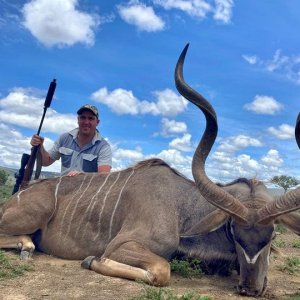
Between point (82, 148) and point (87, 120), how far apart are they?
0.41 metres

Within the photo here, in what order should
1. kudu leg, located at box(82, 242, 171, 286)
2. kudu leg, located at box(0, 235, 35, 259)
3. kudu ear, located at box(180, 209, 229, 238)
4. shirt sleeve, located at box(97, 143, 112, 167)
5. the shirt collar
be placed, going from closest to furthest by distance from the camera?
kudu leg, located at box(82, 242, 171, 286), kudu ear, located at box(180, 209, 229, 238), kudu leg, located at box(0, 235, 35, 259), shirt sleeve, located at box(97, 143, 112, 167), the shirt collar

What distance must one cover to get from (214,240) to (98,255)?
3.99 ft

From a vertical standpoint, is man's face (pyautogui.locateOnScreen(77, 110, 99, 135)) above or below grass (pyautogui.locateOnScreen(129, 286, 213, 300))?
above

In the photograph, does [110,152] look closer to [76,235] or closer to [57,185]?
[57,185]

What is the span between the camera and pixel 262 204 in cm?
432

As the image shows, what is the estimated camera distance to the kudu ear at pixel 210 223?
4398mm

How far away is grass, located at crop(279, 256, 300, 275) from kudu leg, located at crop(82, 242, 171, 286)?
174 cm

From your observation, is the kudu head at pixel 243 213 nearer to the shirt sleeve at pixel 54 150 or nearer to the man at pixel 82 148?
the man at pixel 82 148

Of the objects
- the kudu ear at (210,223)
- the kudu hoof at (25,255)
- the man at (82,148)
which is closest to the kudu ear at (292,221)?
the kudu ear at (210,223)

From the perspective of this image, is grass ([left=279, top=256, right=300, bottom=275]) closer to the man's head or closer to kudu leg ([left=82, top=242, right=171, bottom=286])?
kudu leg ([left=82, top=242, right=171, bottom=286])

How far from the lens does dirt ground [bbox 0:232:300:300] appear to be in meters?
3.44

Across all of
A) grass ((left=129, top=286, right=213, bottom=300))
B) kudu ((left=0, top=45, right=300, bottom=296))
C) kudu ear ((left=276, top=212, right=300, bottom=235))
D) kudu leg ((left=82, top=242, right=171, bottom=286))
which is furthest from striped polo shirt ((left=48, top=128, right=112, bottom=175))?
grass ((left=129, top=286, right=213, bottom=300))

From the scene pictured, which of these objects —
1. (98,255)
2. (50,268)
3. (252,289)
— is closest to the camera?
(252,289)

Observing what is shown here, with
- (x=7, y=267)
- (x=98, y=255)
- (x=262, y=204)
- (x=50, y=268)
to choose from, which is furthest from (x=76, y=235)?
(x=262, y=204)
